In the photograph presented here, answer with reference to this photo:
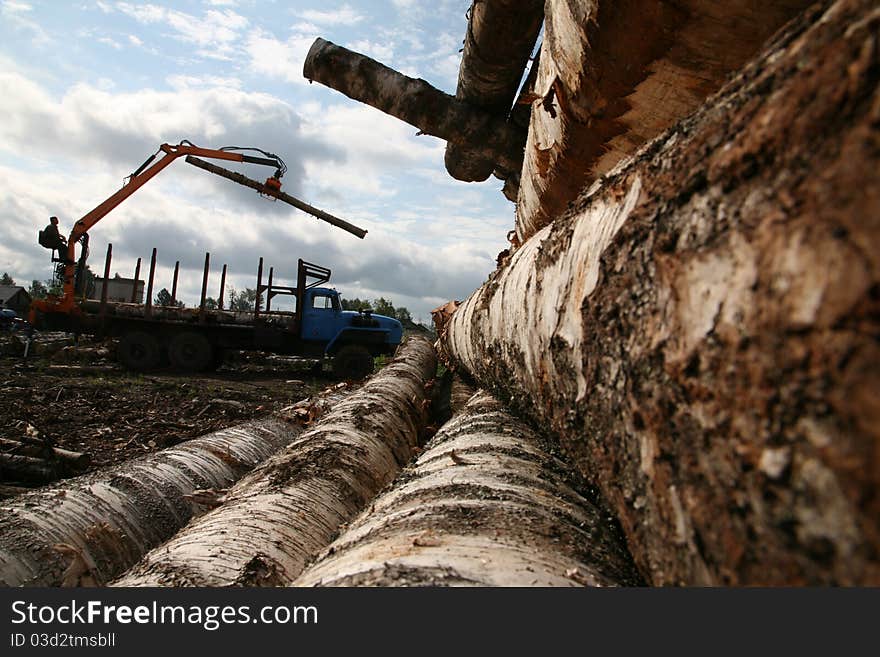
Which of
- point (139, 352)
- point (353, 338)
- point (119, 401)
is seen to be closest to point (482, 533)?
point (119, 401)

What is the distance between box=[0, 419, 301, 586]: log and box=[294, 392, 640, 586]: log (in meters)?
1.54

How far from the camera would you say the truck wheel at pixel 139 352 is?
13.5m

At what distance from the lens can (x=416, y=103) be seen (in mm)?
5598

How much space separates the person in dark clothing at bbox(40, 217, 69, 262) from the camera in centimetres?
1371

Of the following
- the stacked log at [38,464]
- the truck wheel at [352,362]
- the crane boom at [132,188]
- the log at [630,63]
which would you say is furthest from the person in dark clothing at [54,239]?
the log at [630,63]

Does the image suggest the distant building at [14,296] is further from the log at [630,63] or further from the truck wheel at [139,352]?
the log at [630,63]

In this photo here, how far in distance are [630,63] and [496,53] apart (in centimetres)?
303

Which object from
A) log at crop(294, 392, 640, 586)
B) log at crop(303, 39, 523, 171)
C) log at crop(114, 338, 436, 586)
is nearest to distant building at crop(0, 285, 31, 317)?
log at crop(303, 39, 523, 171)

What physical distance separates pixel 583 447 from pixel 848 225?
99cm

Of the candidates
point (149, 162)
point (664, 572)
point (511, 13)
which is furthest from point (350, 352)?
point (664, 572)

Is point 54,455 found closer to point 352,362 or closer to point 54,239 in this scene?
Answer: point 352,362

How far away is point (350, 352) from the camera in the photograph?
1349 centimetres

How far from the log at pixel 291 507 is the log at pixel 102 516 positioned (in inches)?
20.7

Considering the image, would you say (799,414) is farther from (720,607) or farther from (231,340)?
(231,340)
